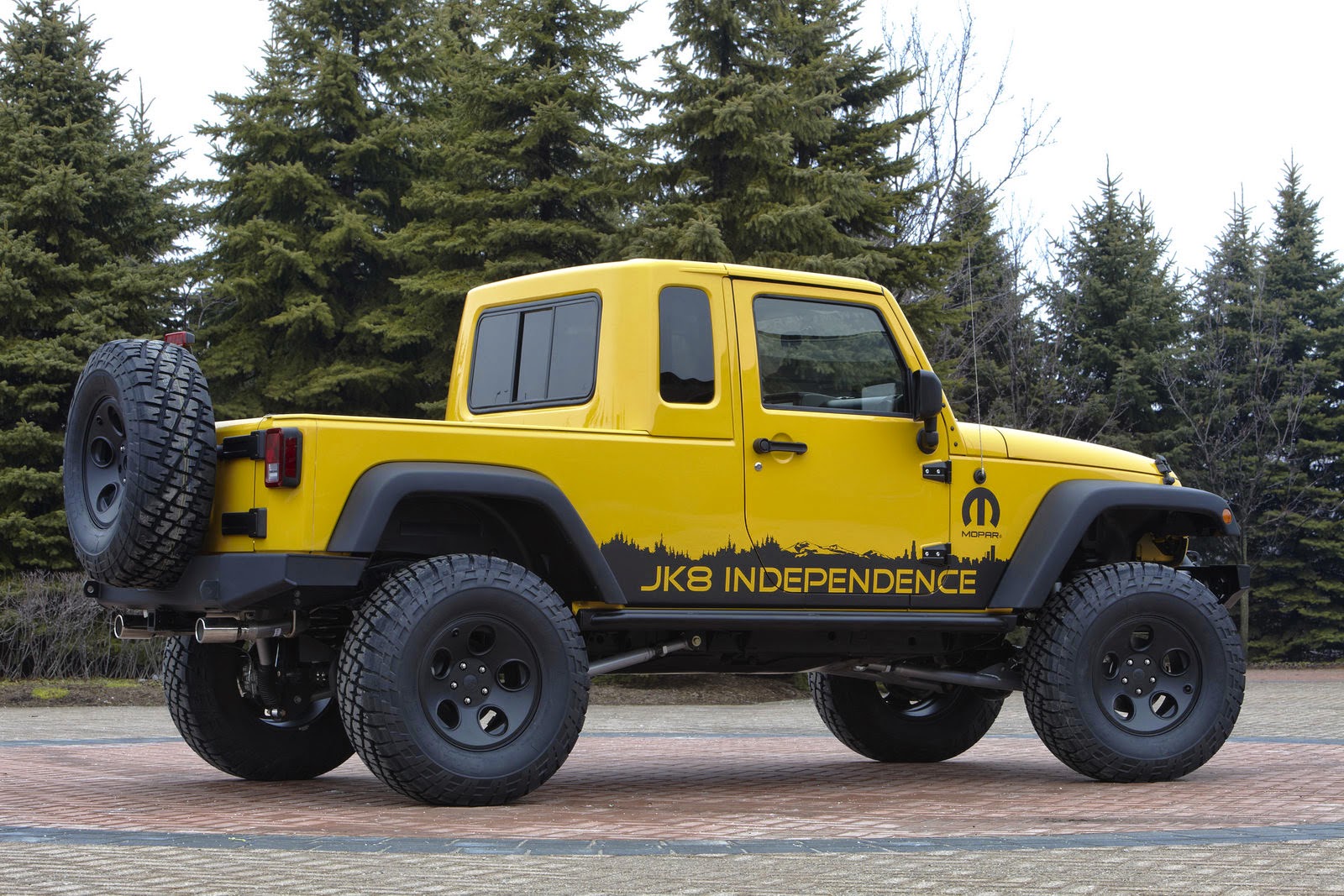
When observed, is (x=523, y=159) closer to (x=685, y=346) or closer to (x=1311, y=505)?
(x=685, y=346)

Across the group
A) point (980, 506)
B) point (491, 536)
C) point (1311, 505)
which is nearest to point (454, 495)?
point (491, 536)

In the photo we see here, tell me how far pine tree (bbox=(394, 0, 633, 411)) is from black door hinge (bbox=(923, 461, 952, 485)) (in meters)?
14.5

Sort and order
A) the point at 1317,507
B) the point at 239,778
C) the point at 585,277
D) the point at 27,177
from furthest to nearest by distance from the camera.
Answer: the point at 1317,507
the point at 27,177
the point at 239,778
the point at 585,277

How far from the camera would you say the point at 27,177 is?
2278cm

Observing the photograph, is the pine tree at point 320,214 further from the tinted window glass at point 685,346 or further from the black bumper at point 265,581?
the black bumper at point 265,581

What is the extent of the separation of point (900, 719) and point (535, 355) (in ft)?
11.0

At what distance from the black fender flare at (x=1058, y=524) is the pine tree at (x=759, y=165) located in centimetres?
1099

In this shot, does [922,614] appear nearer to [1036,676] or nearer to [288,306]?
[1036,676]

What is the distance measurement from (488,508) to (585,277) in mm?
1382

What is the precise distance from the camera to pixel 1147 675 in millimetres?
7965

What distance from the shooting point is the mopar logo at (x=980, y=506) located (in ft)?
25.5

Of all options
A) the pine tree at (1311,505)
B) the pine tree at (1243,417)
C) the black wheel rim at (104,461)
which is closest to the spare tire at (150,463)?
the black wheel rim at (104,461)

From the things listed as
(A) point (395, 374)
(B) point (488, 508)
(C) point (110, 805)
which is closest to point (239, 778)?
(C) point (110, 805)

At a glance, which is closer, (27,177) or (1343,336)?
(27,177)
